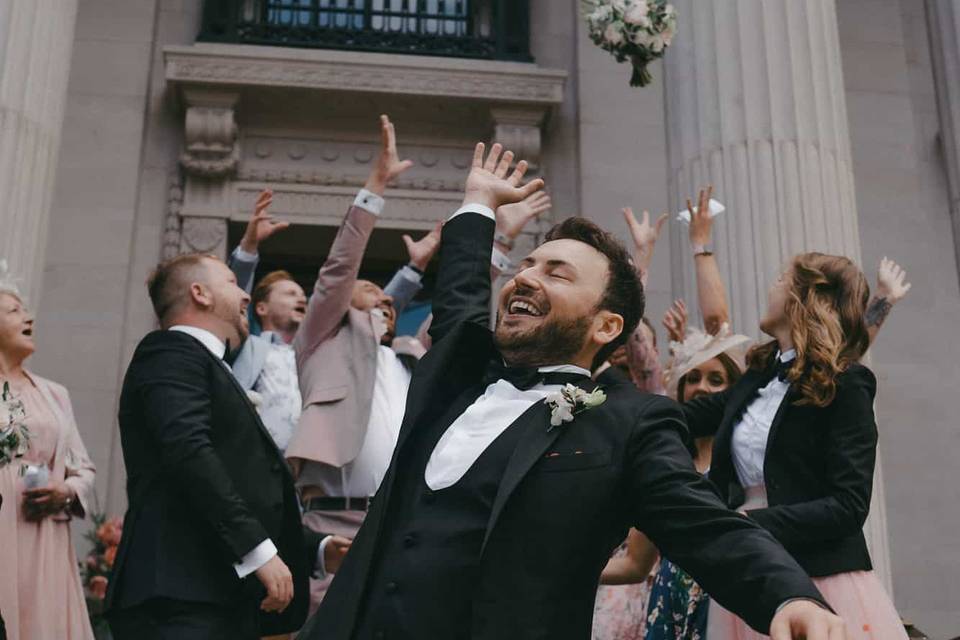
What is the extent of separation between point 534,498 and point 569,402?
265 millimetres

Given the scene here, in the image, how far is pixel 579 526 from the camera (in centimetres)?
264

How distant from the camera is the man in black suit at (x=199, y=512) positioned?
395 centimetres

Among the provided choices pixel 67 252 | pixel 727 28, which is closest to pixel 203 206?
pixel 67 252

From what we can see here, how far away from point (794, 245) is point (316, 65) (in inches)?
187

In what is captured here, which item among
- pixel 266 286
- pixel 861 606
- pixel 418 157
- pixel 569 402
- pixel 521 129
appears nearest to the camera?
pixel 569 402

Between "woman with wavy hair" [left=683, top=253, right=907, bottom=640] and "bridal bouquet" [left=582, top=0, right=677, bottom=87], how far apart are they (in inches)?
88.8

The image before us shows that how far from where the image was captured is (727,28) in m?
7.46

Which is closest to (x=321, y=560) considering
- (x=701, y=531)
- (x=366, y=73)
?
(x=701, y=531)

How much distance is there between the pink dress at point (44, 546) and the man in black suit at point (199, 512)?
3.11 ft

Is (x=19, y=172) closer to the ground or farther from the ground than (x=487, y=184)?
farther from the ground

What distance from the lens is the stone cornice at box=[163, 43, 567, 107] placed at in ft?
31.7

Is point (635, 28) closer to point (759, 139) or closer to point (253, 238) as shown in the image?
point (759, 139)

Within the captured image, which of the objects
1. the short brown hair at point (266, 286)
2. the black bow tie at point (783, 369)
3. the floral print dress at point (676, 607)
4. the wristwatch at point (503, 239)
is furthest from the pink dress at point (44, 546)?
the black bow tie at point (783, 369)

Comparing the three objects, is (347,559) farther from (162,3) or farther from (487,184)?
(162,3)
